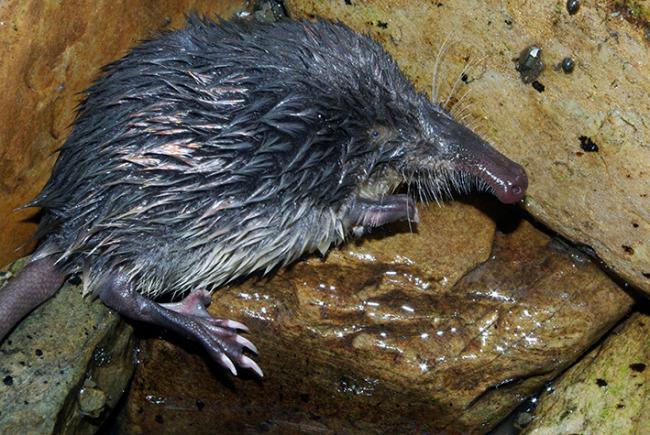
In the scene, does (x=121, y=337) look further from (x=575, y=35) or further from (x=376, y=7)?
(x=575, y=35)

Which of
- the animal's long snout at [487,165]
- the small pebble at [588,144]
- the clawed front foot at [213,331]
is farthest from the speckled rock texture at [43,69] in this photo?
the small pebble at [588,144]

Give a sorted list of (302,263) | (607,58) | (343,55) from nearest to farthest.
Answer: (607,58)
(343,55)
(302,263)

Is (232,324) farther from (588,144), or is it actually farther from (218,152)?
(588,144)

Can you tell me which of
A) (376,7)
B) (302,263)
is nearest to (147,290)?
(302,263)

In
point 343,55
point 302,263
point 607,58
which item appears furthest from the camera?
point 302,263

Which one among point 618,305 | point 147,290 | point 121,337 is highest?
point 618,305

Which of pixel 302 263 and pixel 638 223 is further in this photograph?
pixel 302 263

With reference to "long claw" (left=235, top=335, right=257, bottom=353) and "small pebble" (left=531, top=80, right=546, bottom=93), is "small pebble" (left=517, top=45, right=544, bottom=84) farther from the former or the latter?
"long claw" (left=235, top=335, right=257, bottom=353)
